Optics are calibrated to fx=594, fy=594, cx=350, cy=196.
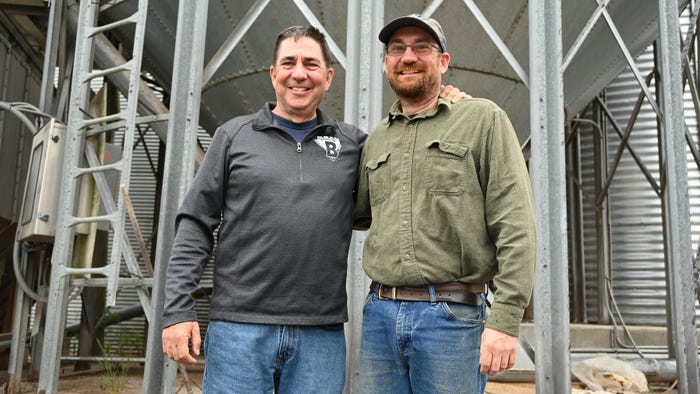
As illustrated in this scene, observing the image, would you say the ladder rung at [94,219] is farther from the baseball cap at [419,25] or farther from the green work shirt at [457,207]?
the baseball cap at [419,25]

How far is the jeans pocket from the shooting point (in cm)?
192

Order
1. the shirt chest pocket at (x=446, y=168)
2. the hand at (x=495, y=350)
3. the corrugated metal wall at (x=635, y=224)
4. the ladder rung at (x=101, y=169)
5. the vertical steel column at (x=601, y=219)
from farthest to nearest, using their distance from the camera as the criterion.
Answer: the vertical steel column at (x=601, y=219)
the corrugated metal wall at (x=635, y=224)
the ladder rung at (x=101, y=169)
the shirt chest pocket at (x=446, y=168)
the hand at (x=495, y=350)

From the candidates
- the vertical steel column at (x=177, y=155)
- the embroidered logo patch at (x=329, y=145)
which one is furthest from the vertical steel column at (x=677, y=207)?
the vertical steel column at (x=177, y=155)

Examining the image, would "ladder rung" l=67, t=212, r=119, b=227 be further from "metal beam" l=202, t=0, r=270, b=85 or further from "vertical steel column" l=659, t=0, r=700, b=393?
"vertical steel column" l=659, t=0, r=700, b=393

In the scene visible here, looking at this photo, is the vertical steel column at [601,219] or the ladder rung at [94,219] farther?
the vertical steel column at [601,219]

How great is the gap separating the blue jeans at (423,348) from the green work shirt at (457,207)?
4.1 inches

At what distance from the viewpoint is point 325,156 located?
222 centimetres

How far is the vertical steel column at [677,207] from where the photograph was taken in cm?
414

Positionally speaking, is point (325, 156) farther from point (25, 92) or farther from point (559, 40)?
point (25, 92)

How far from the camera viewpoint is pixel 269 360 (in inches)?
78.8

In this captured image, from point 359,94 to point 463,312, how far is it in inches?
75.0

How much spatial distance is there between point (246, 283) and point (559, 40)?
272 centimetres

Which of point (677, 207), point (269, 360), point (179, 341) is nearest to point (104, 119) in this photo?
point (179, 341)

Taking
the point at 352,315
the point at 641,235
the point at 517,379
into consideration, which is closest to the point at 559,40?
the point at 352,315
